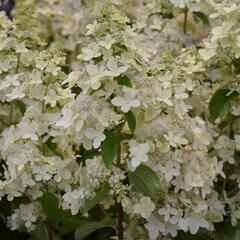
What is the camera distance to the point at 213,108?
1575mm

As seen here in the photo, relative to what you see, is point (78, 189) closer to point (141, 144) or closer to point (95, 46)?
point (141, 144)

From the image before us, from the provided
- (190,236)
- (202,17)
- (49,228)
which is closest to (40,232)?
(49,228)

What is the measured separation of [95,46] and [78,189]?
0.34 meters

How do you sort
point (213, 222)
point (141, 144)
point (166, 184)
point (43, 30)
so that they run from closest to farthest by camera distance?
point (141, 144)
point (166, 184)
point (213, 222)
point (43, 30)

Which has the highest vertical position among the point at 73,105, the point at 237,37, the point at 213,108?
the point at 237,37

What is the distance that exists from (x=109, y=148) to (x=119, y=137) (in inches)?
1.5

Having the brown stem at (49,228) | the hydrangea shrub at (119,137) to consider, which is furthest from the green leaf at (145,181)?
the brown stem at (49,228)

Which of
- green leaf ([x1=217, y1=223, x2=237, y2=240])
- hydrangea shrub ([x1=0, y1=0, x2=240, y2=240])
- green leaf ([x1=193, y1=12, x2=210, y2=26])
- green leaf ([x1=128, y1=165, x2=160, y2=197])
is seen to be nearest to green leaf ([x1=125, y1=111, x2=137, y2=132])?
hydrangea shrub ([x1=0, y1=0, x2=240, y2=240])

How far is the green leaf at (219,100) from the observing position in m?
1.57

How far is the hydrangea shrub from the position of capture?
4.40 ft

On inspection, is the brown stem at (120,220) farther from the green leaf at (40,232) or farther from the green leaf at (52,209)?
the green leaf at (40,232)

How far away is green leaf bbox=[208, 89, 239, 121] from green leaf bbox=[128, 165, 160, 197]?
29 centimetres

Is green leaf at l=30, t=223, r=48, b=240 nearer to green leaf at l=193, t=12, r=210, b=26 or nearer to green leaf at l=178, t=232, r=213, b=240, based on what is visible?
green leaf at l=178, t=232, r=213, b=240

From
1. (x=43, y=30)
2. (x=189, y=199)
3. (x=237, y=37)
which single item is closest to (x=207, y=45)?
(x=237, y=37)
